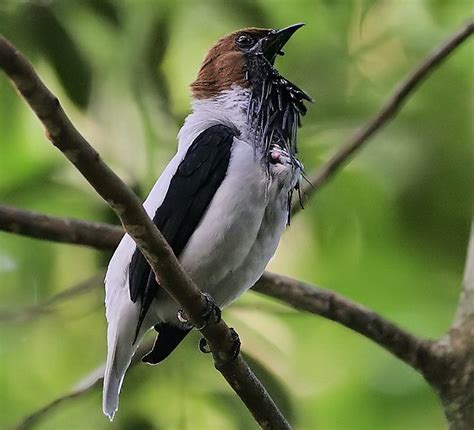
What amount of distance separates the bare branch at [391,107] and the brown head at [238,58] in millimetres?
403

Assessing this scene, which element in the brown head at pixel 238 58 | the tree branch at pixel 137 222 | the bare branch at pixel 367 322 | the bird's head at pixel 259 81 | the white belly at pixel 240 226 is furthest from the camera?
the brown head at pixel 238 58

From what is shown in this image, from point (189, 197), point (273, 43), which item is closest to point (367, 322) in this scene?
point (189, 197)

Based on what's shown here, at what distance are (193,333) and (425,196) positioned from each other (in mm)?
1003

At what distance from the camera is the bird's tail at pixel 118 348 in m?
2.68

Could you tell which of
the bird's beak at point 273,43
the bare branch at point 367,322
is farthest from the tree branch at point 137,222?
the bird's beak at point 273,43

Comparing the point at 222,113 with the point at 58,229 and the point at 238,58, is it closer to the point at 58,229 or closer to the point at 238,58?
the point at 238,58

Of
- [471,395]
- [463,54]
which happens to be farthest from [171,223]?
[463,54]

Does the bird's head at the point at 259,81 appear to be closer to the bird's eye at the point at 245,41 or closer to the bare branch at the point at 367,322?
the bird's eye at the point at 245,41

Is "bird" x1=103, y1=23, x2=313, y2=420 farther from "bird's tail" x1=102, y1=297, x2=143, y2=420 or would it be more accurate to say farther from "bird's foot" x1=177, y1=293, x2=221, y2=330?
"bird's foot" x1=177, y1=293, x2=221, y2=330

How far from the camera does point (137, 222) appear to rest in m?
1.94

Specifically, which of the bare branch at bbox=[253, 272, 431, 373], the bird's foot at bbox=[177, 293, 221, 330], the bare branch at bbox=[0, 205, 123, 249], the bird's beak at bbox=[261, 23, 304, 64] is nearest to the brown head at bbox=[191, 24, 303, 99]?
the bird's beak at bbox=[261, 23, 304, 64]

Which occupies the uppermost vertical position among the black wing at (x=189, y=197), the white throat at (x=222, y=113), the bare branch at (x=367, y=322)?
the white throat at (x=222, y=113)

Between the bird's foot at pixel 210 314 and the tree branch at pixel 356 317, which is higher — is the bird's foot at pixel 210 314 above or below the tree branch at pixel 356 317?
above

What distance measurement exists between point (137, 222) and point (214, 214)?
25.5 inches
